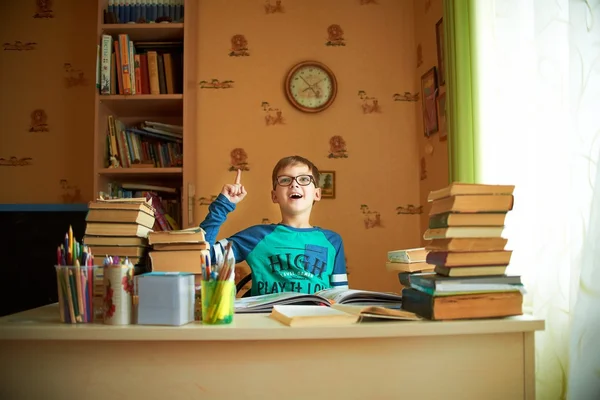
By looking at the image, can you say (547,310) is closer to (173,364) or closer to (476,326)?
(476,326)

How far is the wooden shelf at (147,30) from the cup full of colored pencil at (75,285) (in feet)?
6.72

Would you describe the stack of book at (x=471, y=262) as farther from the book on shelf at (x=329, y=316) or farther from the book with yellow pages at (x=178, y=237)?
the book with yellow pages at (x=178, y=237)

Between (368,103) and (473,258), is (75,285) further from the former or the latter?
(368,103)

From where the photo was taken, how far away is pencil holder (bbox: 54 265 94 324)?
3.28 ft

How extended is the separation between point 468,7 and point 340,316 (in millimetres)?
1335

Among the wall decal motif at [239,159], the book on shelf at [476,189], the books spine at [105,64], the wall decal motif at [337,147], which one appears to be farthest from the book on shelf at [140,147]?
the book on shelf at [476,189]

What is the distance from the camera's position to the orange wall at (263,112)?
3.10 meters

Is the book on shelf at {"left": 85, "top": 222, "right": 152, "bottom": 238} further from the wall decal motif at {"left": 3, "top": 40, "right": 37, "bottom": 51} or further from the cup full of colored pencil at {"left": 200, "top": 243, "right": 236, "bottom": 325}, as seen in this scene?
the wall decal motif at {"left": 3, "top": 40, "right": 37, "bottom": 51}

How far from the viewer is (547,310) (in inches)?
52.8

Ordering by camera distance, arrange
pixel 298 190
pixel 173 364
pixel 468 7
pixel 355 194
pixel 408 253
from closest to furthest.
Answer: pixel 173 364 < pixel 408 253 < pixel 468 7 < pixel 298 190 < pixel 355 194

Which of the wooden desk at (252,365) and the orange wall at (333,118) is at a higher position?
the orange wall at (333,118)

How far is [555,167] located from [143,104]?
7.35 feet

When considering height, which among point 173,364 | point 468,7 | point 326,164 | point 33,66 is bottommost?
point 173,364

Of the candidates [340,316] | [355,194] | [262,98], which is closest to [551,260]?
[340,316]
